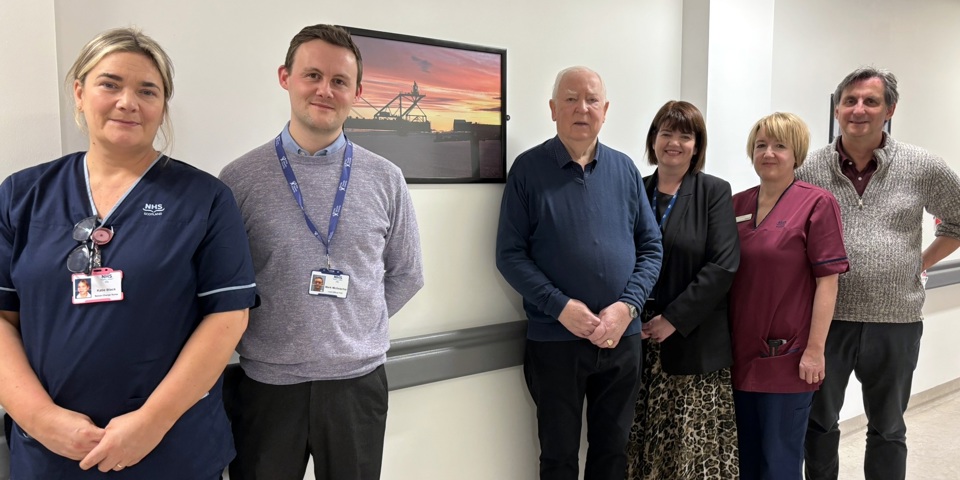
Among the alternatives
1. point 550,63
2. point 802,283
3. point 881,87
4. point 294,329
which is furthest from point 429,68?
point 881,87

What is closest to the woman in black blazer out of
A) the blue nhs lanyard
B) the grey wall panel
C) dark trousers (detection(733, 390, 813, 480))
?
dark trousers (detection(733, 390, 813, 480))

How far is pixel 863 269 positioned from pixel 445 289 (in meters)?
1.74

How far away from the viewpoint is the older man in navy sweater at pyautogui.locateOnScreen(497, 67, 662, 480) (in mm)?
2109

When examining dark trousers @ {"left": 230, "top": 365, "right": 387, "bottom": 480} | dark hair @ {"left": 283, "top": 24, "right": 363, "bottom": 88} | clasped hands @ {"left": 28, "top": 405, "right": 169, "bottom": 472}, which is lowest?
dark trousers @ {"left": 230, "top": 365, "right": 387, "bottom": 480}

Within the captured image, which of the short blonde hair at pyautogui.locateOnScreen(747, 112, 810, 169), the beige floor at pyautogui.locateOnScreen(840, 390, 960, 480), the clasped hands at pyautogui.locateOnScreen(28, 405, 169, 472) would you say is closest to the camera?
the clasped hands at pyautogui.locateOnScreen(28, 405, 169, 472)

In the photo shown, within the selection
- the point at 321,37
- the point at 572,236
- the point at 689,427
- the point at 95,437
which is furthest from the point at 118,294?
the point at 689,427

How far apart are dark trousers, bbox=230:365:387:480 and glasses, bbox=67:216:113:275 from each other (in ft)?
1.79

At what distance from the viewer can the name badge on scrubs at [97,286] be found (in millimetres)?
1221

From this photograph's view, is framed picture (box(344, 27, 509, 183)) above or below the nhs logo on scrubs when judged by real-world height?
above

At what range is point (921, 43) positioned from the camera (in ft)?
13.8

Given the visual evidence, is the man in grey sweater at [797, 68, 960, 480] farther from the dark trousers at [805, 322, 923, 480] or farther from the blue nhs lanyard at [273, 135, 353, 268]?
the blue nhs lanyard at [273, 135, 353, 268]

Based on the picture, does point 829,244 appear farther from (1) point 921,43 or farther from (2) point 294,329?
(1) point 921,43

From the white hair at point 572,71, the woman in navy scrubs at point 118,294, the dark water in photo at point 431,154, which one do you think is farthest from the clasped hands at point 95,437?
the white hair at point 572,71

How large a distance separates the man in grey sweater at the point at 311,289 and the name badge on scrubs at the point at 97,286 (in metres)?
0.39
